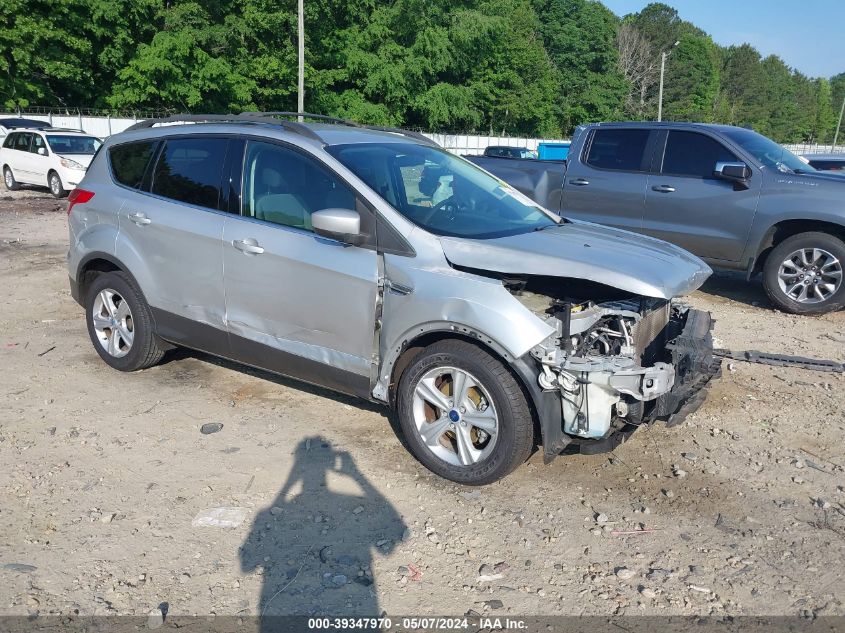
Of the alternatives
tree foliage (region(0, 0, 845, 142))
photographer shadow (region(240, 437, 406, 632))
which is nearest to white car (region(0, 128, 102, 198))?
photographer shadow (region(240, 437, 406, 632))

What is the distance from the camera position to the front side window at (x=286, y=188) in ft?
14.5

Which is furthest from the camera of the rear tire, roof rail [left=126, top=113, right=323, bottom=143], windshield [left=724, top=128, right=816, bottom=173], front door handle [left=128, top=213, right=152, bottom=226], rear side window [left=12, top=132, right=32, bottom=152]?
the rear tire

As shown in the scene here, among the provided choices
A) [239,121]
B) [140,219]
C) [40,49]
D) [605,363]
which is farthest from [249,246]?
[40,49]

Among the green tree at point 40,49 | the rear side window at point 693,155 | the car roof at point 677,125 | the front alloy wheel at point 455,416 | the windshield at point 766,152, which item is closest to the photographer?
the front alloy wheel at point 455,416

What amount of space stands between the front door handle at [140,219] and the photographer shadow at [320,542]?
2.10 metres

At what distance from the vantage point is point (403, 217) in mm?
4172

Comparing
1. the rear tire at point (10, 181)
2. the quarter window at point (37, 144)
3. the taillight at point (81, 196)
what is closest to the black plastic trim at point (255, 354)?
the taillight at point (81, 196)

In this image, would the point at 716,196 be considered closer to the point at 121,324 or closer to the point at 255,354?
the point at 255,354

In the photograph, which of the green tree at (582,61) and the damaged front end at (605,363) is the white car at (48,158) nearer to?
the damaged front end at (605,363)

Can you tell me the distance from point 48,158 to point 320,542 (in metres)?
17.4

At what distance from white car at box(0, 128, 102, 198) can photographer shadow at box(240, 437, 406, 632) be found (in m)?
15.7

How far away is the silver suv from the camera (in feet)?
12.4

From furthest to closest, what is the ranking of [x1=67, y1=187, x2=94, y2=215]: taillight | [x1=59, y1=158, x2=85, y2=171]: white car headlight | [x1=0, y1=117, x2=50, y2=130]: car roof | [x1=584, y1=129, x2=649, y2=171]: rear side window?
[x1=0, y1=117, x2=50, y2=130]: car roof
[x1=59, y1=158, x2=85, y2=171]: white car headlight
[x1=584, y1=129, x2=649, y2=171]: rear side window
[x1=67, y1=187, x2=94, y2=215]: taillight

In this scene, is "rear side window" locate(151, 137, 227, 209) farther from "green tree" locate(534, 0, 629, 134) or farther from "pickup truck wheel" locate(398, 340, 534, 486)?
"green tree" locate(534, 0, 629, 134)
